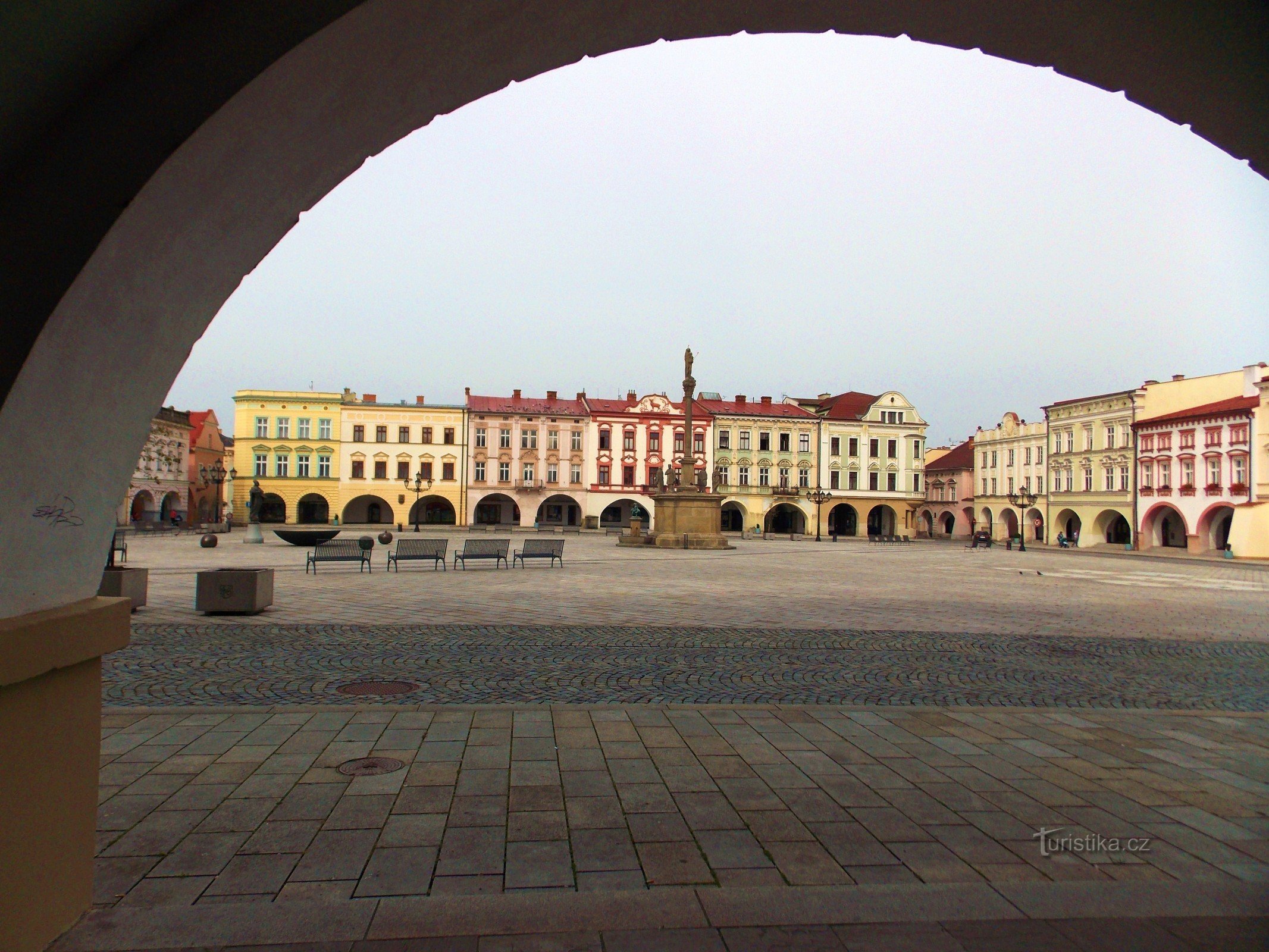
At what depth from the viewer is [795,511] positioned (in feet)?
243

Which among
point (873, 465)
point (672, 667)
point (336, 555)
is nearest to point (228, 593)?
point (336, 555)

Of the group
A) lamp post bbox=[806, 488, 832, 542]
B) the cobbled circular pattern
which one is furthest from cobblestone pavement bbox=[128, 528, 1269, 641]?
lamp post bbox=[806, 488, 832, 542]

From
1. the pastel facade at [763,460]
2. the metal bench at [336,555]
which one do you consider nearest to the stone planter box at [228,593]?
the metal bench at [336,555]

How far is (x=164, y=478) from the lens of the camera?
61.0 metres

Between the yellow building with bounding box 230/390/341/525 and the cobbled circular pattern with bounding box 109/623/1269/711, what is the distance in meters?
57.9

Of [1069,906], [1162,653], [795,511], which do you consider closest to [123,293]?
[1069,906]

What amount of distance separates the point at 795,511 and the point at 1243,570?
1667 inches

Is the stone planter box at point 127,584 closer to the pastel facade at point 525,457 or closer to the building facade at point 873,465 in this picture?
the pastel facade at point 525,457

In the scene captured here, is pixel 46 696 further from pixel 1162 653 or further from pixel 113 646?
pixel 1162 653

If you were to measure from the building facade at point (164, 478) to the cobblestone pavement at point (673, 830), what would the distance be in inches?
2300

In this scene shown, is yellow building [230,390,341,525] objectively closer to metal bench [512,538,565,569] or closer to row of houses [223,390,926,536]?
row of houses [223,390,926,536]

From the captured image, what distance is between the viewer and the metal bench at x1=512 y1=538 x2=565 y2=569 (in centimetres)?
2349

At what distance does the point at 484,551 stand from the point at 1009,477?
5860 cm

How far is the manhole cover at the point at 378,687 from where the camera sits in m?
7.84
